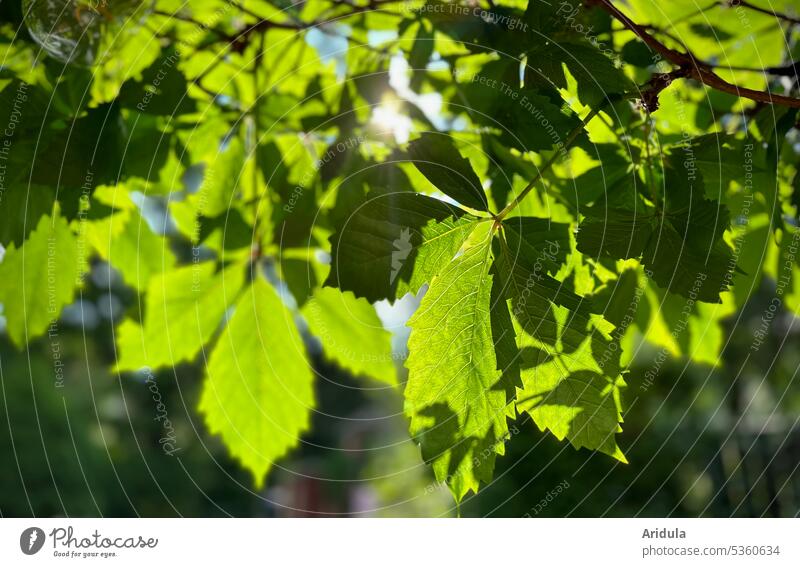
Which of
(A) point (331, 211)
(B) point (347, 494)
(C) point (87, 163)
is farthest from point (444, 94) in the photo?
(B) point (347, 494)

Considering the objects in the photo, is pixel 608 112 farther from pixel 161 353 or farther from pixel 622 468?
pixel 622 468

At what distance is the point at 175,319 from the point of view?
479 mm

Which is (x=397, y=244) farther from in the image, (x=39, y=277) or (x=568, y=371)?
(x=39, y=277)

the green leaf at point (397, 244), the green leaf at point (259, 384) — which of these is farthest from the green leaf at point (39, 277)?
the green leaf at point (397, 244)

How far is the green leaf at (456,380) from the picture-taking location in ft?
0.98

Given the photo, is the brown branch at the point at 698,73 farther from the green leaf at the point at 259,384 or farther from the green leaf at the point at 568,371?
the green leaf at the point at 259,384

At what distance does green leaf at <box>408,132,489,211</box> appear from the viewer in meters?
0.31

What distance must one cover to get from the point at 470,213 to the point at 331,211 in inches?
5.9

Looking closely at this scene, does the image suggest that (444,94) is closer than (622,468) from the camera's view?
Yes
